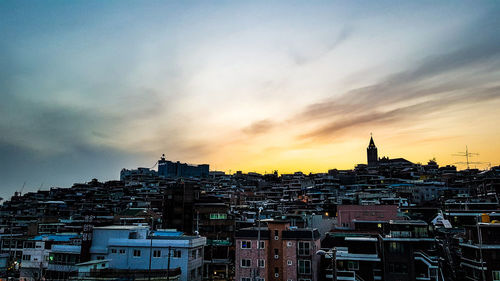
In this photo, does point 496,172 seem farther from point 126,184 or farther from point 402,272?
point 126,184

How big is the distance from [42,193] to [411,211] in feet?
435

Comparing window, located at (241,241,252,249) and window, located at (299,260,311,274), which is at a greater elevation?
window, located at (241,241,252,249)

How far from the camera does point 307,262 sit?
44219 millimetres

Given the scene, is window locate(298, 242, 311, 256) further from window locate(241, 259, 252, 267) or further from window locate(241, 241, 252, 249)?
window locate(241, 259, 252, 267)

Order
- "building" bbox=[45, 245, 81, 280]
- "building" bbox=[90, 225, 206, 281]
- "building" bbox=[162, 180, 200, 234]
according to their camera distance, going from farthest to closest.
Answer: "building" bbox=[162, 180, 200, 234]
"building" bbox=[90, 225, 206, 281]
"building" bbox=[45, 245, 81, 280]

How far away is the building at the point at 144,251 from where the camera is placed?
4147 cm

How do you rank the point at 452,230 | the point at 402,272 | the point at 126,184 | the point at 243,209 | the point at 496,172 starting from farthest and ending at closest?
1. the point at 126,184
2. the point at 496,172
3. the point at 243,209
4. the point at 452,230
5. the point at 402,272

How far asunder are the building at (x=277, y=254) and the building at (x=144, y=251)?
6455 millimetres

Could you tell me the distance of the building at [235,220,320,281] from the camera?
44.3 m

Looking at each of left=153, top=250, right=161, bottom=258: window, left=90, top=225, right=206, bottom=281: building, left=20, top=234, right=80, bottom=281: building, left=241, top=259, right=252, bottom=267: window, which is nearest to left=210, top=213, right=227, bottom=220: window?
left=241, top=259, right=252, bottom=267: window

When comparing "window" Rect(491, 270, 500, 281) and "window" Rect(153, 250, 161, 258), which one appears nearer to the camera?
"window" Rect(153, 250, 161, 258)

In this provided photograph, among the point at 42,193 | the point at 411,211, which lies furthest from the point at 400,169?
the point at 42,193

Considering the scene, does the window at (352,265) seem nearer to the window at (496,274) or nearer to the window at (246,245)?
the window at (246,245)

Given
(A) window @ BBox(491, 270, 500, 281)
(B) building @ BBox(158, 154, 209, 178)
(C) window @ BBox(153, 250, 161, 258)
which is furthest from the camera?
(B) building @ BBox(158, 154, 209, 178)
